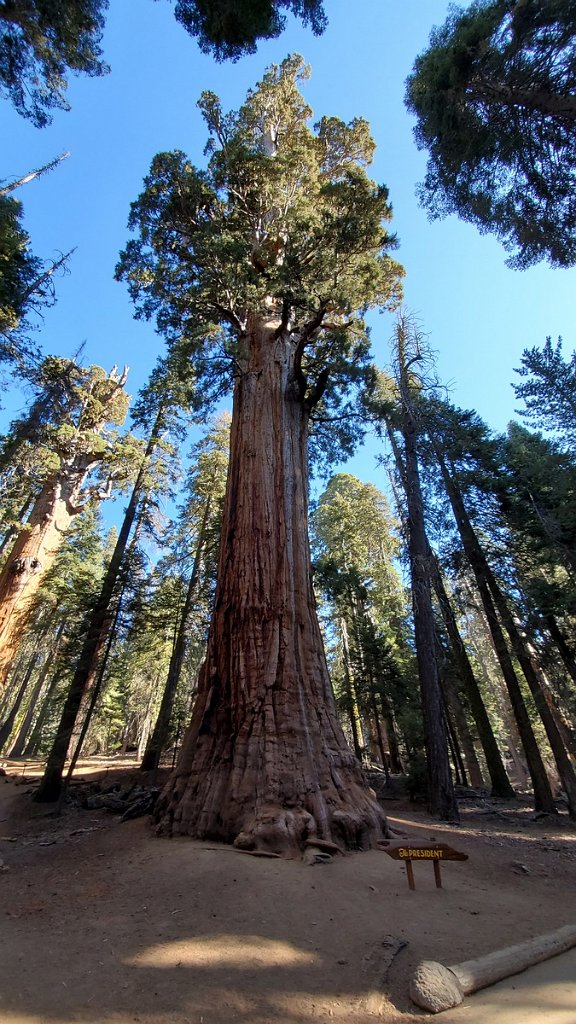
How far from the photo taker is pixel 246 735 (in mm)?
5414

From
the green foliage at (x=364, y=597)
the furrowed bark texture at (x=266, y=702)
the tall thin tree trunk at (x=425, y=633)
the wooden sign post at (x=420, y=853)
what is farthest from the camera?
the green foliage at (x=364, y=597)

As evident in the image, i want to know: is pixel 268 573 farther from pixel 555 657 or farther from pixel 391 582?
pixel 391 582

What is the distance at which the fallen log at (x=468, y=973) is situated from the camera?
7.89ft

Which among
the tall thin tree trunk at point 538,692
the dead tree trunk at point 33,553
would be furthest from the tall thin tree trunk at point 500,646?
the dead tree trunk at point 33,553

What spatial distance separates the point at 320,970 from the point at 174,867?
2.07m

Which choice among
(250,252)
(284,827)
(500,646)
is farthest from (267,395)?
(500,646)

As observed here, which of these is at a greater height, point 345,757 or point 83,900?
point 345,757

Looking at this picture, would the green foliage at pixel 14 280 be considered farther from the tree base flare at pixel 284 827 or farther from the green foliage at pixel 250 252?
the tree base flare at pixel 284 827

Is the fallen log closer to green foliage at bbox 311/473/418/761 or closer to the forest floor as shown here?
the forest floor

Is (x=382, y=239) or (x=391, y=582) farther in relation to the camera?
(x=391, y=582)

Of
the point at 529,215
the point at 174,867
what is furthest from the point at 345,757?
the point at 529,215

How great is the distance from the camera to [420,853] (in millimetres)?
3912

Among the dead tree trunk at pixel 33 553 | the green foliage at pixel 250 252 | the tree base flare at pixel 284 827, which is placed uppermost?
the green foliage at pixel 250 252

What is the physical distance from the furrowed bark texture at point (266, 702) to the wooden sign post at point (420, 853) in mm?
1004
